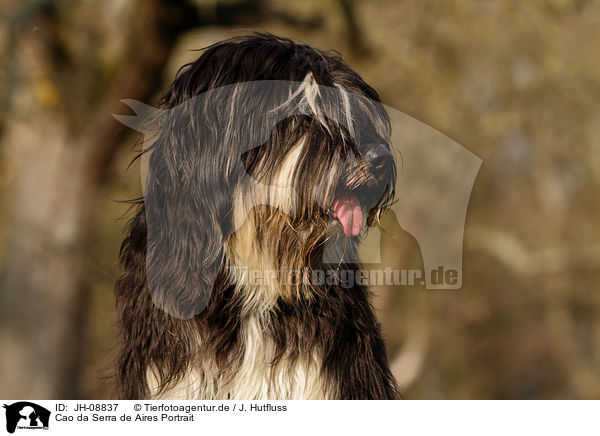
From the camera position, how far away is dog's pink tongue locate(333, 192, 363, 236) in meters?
2.16

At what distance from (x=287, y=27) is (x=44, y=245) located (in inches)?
121

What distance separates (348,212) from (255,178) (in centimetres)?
34

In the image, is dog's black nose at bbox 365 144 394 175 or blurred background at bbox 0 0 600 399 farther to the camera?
blurred background at bbox 0 0 600 399

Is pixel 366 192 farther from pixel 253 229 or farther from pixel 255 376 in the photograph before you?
pixel 255 376

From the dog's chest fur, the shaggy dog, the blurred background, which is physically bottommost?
the dog's chest fur

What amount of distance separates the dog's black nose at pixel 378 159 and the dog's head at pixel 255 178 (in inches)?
0.6

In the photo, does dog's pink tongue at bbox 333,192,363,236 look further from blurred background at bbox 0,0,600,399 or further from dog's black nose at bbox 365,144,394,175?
blurred background at bbox 0,0,600,399

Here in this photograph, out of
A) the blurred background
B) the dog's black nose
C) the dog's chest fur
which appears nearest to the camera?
the dog's black nose

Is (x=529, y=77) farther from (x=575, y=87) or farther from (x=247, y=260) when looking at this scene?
(x=247, y=260)

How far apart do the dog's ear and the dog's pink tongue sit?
37 cm

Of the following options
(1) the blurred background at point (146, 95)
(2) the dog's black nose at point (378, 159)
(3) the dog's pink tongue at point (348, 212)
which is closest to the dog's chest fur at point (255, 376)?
(3) the dog's pink tongue at point (348, 212)

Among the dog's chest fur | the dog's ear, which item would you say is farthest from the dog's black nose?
the dog's chest fur

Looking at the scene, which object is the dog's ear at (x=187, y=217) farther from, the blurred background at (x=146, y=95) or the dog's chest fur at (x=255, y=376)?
the blurred background at (x=146, y=95)
